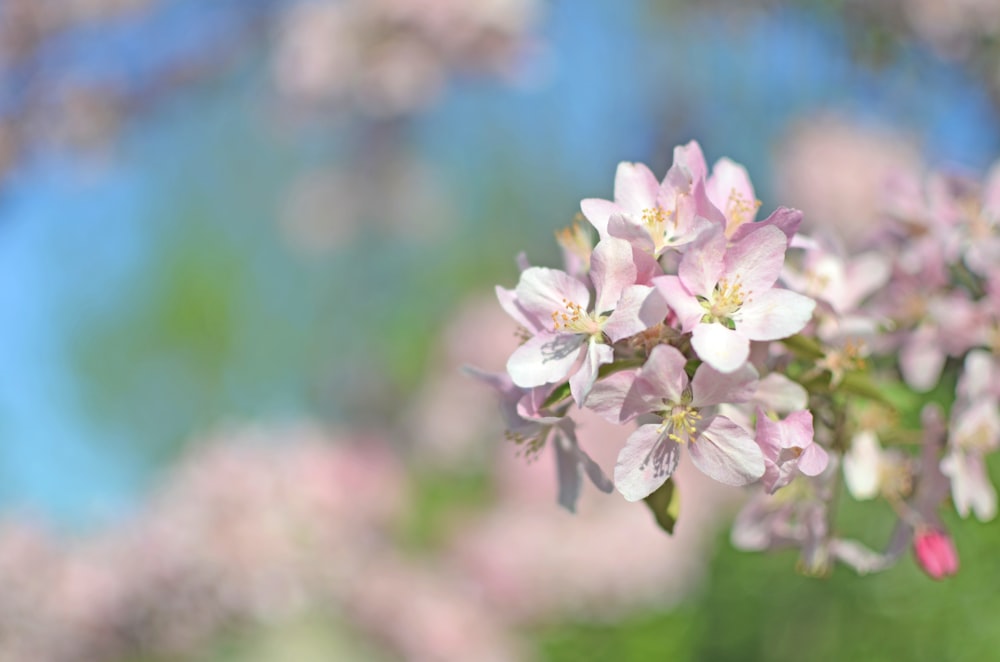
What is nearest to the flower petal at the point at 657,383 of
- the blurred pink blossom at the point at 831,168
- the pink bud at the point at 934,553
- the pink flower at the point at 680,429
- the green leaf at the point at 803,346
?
the pink flower at the point at 680,429

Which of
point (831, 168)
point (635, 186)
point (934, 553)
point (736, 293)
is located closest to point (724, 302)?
point (736, 293)

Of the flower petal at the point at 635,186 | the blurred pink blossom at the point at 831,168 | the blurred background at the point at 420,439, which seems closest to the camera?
the flower petal at the point at 635,186

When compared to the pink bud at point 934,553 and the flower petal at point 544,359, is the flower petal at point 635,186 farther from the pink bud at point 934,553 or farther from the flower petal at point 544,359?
the pink bud at point 934,553

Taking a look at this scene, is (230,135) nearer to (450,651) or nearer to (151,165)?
(151,165)

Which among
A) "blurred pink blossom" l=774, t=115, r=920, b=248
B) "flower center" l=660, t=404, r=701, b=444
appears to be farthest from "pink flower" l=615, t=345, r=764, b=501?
"blurred pink blossom" l=774, t=115, r=920, b=248

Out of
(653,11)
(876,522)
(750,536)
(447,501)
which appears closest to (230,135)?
(447,501)
